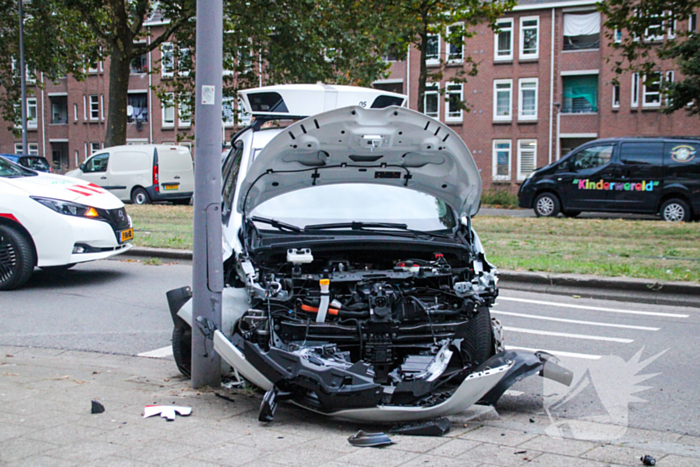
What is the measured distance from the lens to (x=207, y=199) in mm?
5059

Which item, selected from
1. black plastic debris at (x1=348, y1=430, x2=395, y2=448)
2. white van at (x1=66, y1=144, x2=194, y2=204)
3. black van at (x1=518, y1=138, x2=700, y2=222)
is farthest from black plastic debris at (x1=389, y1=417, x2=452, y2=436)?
white van at (x1=66, y1=144, x2=194, y2=204)

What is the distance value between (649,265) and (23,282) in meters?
8.19

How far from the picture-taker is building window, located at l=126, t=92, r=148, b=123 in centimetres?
5172

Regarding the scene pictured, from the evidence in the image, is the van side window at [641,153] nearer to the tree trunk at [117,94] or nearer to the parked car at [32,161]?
the tree trunk at [117,94]

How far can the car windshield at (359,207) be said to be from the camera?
5637 millimetres

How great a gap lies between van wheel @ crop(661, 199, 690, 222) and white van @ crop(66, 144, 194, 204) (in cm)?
1558

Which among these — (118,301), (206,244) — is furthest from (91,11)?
(206,244)

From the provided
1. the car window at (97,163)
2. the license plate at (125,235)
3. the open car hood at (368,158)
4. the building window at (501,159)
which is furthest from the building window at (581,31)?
the open car hood at (368,158)

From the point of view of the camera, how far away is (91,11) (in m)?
26.6

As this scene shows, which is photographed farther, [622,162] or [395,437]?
[622,162]

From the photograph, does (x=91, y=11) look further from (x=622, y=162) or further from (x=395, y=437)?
(x=395, y=437)

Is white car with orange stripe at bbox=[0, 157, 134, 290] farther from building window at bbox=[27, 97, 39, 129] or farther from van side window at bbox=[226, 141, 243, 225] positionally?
building window at bbox=[27, 97, 39, 129]

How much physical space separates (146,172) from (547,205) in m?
13.7

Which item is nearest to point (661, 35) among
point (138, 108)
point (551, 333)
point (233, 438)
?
point (551, 333)
